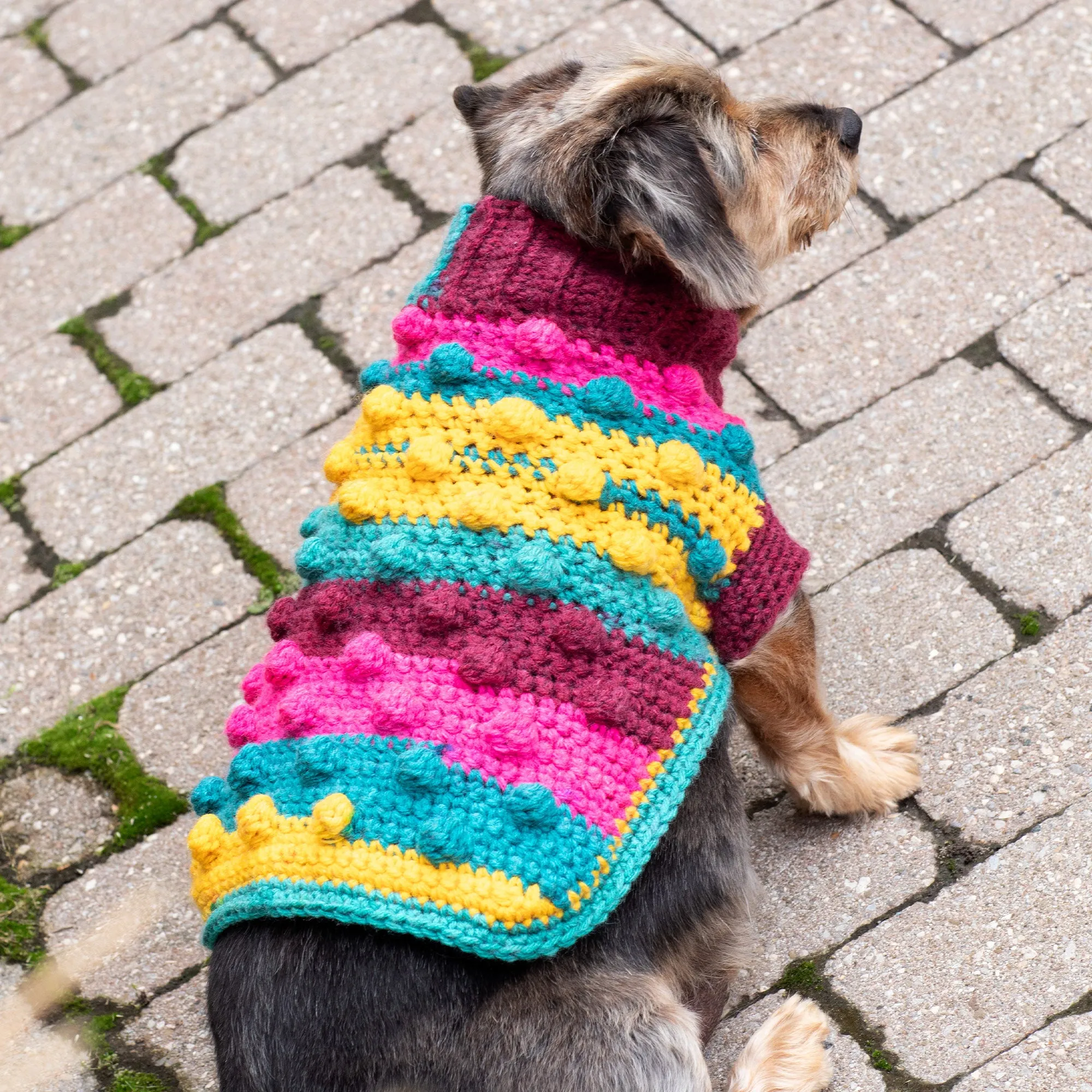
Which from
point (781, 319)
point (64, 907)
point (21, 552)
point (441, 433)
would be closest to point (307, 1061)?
point (441, 433)

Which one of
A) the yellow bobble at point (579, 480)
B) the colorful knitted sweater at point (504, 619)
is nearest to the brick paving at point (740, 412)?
the colorful knitted sweater at point (504, 619)

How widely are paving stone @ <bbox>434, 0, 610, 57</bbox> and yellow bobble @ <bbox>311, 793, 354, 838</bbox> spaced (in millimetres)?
3433

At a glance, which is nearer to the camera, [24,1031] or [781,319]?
[24,1031]

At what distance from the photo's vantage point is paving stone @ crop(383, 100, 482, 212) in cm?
468

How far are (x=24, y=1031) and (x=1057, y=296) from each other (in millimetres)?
3518

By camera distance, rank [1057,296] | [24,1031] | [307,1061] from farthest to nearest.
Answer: [1057,296], [24,1031], [307,1061]

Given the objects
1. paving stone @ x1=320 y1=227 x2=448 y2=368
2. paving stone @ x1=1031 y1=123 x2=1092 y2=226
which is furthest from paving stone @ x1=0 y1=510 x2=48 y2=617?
paving stone @ x1=1031 y1=123 x2=1092 y2=226

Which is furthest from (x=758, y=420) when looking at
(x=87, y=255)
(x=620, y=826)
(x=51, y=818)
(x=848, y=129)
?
(x=87, y=255)

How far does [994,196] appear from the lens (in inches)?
170

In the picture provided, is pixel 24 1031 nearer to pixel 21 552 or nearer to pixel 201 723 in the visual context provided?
pixel 201 723

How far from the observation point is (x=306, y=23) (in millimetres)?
5238

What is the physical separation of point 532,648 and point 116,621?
6.61 ft

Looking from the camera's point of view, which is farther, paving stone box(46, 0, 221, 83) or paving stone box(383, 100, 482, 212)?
paving stone box(46, 0, 221, 83)

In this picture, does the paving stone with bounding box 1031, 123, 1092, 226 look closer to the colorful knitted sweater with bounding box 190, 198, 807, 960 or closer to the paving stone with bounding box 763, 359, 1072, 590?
the paving stone with bounding box 763, 359, 1072, 590
